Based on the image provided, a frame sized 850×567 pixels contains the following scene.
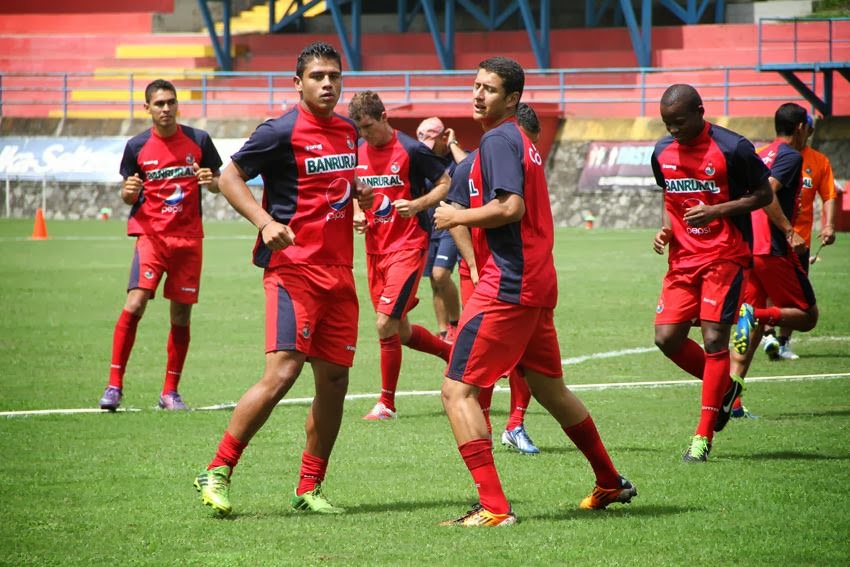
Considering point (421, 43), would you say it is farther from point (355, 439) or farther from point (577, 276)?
point (355, 439)

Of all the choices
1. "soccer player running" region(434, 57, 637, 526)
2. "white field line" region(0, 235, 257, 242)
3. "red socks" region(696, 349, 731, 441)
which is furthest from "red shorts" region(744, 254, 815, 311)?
"white field line" region(0, 235, 257, 242)

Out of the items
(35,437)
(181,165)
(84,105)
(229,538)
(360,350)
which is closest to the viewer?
(229,538)

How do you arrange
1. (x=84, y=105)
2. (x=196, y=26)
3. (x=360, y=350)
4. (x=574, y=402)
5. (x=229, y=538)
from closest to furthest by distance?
(x=229, y=538)
(x=574, y=402)
(x=360, y=350)
(x=84, y=105)
(x=196, y=26)

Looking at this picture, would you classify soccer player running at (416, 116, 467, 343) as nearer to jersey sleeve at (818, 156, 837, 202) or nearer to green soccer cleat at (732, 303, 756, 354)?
green soccer cleat at (732, 303, 756, 354)

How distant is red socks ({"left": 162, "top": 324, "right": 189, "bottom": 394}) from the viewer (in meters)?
10.4

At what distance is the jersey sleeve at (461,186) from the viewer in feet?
21.6

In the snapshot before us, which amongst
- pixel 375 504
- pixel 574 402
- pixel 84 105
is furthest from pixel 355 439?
pixel 84 105

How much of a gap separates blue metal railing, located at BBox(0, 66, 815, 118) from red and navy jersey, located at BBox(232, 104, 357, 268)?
25944 mm

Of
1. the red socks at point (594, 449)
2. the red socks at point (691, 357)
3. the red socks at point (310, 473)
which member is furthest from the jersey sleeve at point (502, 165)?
the red socks at point (691, 357)

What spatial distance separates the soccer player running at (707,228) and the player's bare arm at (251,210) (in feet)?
8.71

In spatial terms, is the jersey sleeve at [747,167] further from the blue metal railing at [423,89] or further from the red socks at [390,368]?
the blue metal railing at [423,89]

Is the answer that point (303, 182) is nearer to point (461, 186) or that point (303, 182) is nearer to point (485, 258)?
point (461, 186)

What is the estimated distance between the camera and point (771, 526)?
6.24 m

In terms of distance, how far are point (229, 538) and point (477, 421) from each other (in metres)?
1.23
